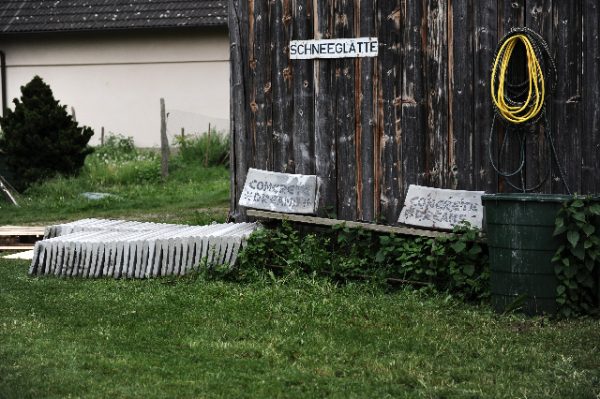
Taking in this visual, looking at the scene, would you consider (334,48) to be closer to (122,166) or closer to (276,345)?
(276,345)

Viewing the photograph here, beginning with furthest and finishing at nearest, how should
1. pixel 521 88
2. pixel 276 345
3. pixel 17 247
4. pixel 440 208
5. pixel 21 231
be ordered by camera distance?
pixel 21 231
pixel 17 247
pixel 440 208
pixel 521 88
pixel 276 345

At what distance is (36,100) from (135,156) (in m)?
5.35

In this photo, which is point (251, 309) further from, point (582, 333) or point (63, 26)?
point (63, 26)

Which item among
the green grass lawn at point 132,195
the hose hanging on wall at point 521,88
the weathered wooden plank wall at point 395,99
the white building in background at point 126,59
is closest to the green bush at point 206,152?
the green grass lawn at point 132,195

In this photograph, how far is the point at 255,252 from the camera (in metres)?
10.4

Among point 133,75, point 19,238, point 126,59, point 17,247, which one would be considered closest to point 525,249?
point 17,247

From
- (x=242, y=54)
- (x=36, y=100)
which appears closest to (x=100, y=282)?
(x=242, y=54)

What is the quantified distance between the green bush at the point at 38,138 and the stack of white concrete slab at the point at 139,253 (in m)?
8.42

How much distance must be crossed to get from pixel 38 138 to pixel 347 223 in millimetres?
9941

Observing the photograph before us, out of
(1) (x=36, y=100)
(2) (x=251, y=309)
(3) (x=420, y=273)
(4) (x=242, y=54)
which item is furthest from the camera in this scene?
(1) (x=36, y=100)

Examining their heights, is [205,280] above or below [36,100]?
below

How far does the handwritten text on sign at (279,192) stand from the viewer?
10742mm

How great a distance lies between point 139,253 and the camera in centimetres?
1064

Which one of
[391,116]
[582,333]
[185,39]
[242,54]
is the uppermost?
[185,39]
